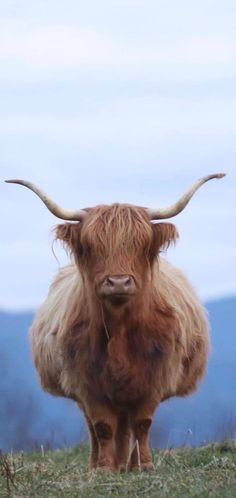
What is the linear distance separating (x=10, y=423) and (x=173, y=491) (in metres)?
25.3

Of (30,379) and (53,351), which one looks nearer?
(53,351)

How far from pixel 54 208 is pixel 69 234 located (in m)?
0.19

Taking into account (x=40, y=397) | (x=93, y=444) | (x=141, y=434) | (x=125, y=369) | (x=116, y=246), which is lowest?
(x=40, y=397)

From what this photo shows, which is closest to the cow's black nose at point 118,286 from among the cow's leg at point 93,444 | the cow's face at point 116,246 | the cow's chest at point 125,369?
the cow's face at point 116,246

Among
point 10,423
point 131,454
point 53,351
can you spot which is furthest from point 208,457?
point 10,423

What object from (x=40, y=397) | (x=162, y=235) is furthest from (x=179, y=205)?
(x=40, y=397)

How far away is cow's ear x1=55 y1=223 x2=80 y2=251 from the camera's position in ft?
39.0

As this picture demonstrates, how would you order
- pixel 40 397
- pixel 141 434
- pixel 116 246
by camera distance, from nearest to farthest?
pixel 116 246 < pixel 141 434 < pixel 40 397

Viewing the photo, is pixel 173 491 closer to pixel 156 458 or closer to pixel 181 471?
pixel 181 471

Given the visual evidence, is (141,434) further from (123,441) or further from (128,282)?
(128,282)

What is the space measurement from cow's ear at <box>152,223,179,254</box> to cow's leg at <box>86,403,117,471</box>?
1086 millimetres

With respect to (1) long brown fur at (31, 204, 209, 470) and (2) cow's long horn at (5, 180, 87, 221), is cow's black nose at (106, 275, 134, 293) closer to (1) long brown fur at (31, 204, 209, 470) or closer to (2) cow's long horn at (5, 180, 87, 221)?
(1) long brown fur at (31, 204, 209, 470)

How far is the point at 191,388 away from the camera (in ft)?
44.2

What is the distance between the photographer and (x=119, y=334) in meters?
11.8
